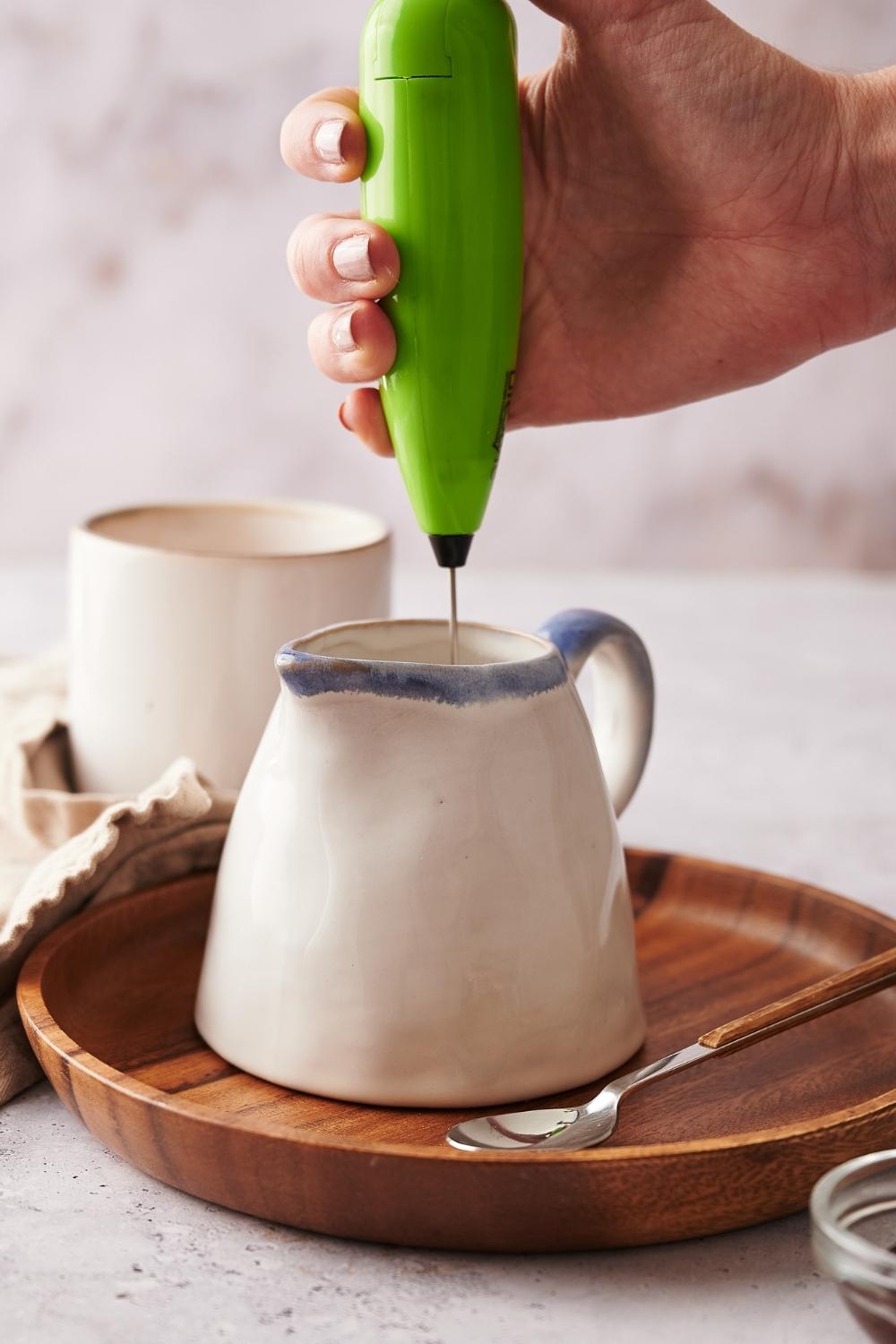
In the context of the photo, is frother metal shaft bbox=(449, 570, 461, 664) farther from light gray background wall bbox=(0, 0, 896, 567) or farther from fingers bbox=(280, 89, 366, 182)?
light gray background wall bbox=(0, 0, 896, 567)

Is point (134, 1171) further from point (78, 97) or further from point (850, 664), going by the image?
point (78, 97)

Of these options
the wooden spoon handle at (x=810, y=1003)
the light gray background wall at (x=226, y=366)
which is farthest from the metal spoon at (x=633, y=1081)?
the light gray background wall at (x=226, y=366)

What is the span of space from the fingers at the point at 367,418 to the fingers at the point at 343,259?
0.22 ft

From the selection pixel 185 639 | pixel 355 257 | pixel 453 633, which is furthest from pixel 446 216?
pixel 185 639

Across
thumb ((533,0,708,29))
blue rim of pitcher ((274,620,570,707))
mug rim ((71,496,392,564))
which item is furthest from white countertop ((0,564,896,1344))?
thumb ((533,0,708,29))

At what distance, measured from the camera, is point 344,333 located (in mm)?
625

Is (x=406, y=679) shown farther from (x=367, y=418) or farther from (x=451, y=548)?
(x=367, y=418)

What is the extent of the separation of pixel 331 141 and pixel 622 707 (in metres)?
0.26

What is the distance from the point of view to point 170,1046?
0.58 metres

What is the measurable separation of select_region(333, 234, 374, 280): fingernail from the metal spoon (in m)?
0.31

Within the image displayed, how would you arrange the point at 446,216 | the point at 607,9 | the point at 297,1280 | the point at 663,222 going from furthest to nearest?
the point at 663,222 → the point at 607,9 → the point at 446,216 → the point at 297,1280

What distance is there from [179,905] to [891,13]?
1.37 metres

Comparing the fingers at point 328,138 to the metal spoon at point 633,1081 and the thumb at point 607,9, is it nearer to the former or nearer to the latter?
the thumb at point 607,9

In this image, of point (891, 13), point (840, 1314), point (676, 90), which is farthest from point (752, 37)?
point (891, 13)
